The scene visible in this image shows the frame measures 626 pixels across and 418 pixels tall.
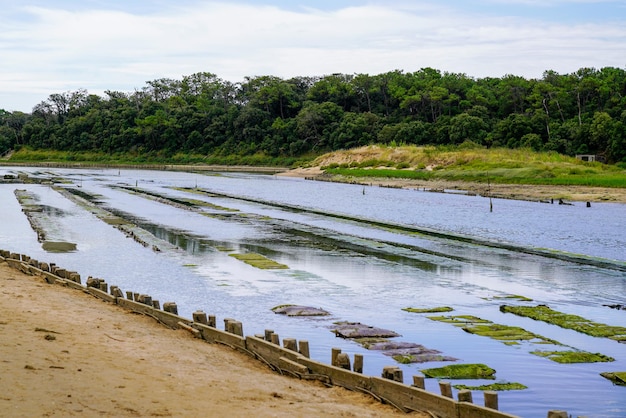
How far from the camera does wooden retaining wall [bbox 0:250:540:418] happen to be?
9.72 metres

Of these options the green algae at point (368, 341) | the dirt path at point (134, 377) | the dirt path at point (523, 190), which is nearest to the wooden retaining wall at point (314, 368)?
the dirt path at point (134, 377)

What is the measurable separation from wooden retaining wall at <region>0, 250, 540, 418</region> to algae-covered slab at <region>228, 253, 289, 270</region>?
32.2 ft

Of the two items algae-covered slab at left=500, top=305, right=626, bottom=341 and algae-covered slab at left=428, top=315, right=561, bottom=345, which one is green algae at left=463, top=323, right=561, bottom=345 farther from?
algae-covered slab at left=500, top=305, right=626, bottom=341

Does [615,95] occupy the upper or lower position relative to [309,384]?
upper

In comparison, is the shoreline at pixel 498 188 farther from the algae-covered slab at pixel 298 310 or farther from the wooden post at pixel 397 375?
the wooden post at pixel 397 375

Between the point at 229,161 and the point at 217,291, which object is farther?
the point at 229,161

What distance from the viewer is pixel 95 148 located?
547ft

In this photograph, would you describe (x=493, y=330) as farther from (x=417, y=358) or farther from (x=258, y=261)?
(x=258, y=261)

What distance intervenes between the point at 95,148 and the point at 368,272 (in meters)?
148

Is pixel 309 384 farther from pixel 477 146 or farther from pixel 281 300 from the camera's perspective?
pixel 477 146

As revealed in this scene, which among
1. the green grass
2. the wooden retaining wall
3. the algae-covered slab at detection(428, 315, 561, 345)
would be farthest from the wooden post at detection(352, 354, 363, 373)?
the green grass

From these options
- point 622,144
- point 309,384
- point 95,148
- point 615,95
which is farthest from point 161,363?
point 95,148

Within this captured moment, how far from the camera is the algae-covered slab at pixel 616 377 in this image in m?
13.8

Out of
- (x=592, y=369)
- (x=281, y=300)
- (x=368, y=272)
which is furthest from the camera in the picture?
(x=368, y=272)
